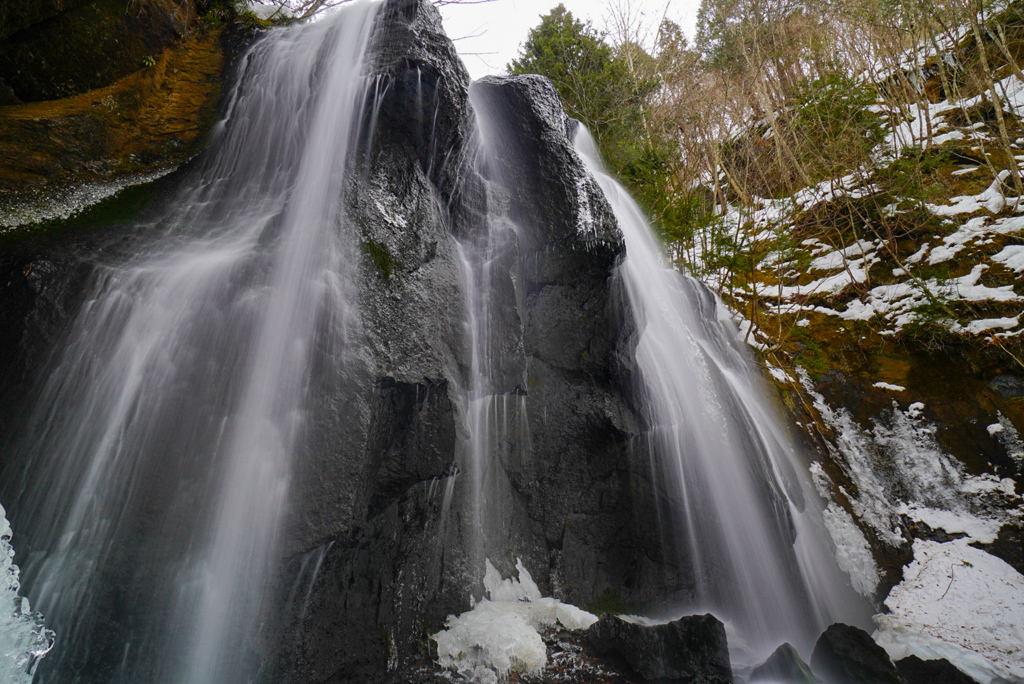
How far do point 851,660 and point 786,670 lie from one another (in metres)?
Answer: 0.52

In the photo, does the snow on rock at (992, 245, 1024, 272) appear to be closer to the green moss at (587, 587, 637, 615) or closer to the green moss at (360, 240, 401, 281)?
the green moss at (587, 587, 637, 615)

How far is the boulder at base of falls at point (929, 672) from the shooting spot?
3.38m

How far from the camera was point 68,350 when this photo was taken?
266cm

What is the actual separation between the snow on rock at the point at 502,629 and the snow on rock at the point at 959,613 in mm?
2874

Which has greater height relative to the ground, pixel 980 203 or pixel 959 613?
pixel 980 203

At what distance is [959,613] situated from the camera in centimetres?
428

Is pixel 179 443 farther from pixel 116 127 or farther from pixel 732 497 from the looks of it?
pixel 732 497

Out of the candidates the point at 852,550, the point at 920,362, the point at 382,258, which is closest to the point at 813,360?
the point at 920,362

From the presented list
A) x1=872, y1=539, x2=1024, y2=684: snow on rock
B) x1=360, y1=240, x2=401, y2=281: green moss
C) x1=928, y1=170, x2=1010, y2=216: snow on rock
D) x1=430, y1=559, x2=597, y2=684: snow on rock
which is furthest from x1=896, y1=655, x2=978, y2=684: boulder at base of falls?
x1=928, y1=170, x2=1010, y2=216: snow on rock

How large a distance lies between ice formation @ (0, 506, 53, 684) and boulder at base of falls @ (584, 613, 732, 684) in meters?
3.19

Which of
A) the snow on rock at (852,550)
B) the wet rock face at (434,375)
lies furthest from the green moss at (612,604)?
the snow on rock at (852,550)

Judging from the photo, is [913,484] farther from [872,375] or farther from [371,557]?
[371,557]

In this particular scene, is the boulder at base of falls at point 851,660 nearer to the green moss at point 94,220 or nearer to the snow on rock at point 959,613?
the snow on rock at point 959,613

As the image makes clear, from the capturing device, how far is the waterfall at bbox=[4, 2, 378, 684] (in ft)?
7.98
